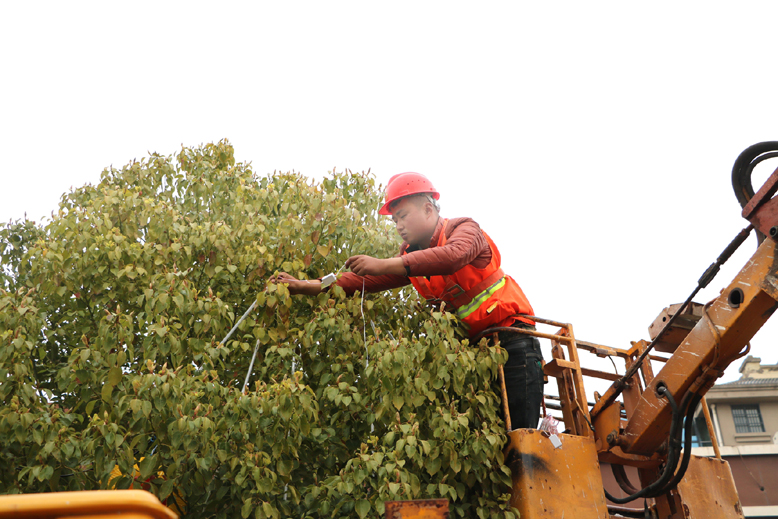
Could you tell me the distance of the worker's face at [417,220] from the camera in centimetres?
565

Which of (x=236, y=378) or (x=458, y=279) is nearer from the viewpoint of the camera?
(x=236, y=378)

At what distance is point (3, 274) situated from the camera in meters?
6.09

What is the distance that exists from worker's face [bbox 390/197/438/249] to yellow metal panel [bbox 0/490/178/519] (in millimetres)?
4306

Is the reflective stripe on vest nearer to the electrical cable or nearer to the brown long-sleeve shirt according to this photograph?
the brown long-sleeve shirt

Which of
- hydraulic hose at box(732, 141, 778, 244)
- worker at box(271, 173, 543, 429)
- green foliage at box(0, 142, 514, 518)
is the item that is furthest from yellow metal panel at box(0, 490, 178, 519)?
hydraulic hose at box(732, 141, 778, 244)

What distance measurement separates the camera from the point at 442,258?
4.88m

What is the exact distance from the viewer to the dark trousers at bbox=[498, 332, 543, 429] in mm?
5098

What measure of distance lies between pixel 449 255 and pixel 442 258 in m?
0.07

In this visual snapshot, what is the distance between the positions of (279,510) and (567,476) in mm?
2155

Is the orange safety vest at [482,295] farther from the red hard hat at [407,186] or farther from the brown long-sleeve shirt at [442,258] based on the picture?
the red hard hat at [407,186]

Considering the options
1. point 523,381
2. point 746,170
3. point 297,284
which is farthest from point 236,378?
point 746,170

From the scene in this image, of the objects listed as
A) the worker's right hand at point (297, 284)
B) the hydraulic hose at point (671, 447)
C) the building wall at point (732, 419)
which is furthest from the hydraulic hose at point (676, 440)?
the building wall at point (732, 419)

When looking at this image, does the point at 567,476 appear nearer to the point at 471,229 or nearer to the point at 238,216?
the point at 471,229

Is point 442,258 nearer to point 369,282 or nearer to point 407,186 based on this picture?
point 369,282
